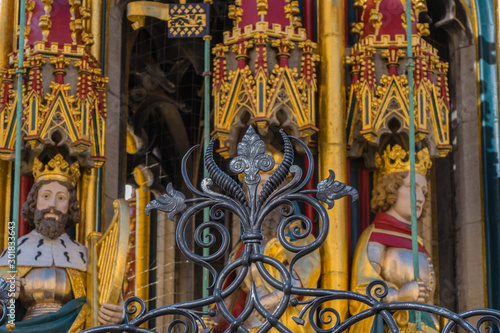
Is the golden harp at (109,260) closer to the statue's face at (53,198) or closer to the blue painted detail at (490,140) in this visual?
the statue's face at (53,198)

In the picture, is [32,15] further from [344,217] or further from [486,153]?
[486,153]

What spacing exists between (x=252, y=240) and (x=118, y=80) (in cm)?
404

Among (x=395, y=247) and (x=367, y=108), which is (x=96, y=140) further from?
(x=395, y=247)

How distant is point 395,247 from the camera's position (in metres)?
10.2

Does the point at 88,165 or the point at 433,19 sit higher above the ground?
the point at 433,19

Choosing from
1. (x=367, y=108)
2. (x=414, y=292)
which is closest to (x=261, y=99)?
(x=367, y=108)

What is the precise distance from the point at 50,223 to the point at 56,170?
1.36 ft

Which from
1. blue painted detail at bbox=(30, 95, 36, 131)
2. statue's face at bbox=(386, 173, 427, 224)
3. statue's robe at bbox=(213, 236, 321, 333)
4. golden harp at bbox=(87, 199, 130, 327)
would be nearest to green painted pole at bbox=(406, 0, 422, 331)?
statue's face at bbox=(386, 173, 427, 224)

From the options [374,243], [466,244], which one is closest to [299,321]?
[374,243]

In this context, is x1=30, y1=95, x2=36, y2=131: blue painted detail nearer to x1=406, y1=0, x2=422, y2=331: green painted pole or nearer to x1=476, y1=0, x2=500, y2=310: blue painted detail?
x1=406, y1=0, x2=422, y2=331: green painted pole

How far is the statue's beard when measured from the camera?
10.2 m

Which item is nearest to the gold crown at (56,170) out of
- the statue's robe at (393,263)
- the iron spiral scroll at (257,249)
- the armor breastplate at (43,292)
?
the armor breastplate at (43,292)

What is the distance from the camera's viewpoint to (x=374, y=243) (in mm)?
10258

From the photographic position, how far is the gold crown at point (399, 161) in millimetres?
10492
